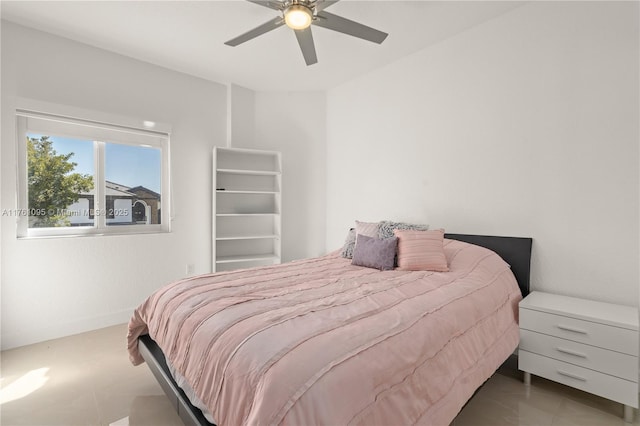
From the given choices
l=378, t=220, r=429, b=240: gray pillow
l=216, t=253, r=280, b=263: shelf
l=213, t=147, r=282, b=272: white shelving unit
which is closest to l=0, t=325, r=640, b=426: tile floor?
l=378, t=220, r=429, b=240: gray pillow

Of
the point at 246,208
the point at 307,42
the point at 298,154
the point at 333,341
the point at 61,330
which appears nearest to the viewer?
the point at 333,341

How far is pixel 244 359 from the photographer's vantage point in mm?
1061

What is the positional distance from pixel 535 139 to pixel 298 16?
74.8 inches

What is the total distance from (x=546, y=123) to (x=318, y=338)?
2.30 m

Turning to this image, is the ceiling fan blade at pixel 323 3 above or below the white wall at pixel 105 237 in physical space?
above

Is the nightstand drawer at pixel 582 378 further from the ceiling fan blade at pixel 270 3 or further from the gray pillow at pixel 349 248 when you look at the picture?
the ceiling fan blade at pixel 270 3

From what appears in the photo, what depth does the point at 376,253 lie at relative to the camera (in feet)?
7.82

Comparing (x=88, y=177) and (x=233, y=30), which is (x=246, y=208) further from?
(x=233, y=30)

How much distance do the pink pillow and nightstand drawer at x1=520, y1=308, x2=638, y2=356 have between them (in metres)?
0.57

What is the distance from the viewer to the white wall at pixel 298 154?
4023mm

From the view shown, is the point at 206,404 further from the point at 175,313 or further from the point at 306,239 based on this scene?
the point at 306,239

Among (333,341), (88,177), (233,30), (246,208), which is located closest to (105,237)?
(88,177)

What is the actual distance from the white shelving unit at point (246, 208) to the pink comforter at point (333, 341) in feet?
5.81

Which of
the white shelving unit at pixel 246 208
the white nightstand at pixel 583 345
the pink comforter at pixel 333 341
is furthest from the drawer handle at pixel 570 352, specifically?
the white shelving unit at pixel 246 208
